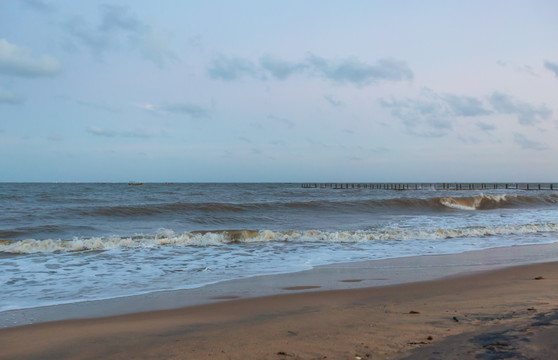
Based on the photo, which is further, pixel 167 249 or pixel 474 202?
pixel 474 202

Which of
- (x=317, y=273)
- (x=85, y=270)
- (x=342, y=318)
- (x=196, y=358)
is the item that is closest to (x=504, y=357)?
(x=342, y=318)

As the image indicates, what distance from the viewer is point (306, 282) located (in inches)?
298

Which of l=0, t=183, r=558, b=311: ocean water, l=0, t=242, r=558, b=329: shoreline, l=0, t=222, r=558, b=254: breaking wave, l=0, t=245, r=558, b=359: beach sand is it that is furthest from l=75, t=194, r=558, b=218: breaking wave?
l=0, t=245, r=558, b=359: beach sand

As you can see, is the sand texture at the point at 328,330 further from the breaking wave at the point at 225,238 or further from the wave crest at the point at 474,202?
the wave crest at the point at 474,202

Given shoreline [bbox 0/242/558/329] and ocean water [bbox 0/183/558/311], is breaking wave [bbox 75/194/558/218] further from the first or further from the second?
shoreline [bbox 0/242/558/329]

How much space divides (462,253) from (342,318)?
7495 millimetres

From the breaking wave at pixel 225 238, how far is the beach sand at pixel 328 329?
782cm

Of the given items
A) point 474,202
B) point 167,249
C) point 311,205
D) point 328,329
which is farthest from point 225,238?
point 474,202

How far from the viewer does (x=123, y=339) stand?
4379 mm

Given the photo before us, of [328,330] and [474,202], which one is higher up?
[328,330]

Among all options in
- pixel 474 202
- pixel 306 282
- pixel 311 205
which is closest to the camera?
pixel 306 282

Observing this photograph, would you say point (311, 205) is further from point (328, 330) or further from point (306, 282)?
point (328, 330)

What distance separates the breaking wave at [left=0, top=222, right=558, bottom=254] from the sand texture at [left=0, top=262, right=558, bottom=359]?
804 centimetres

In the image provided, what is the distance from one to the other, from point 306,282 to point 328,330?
10.6 ft
